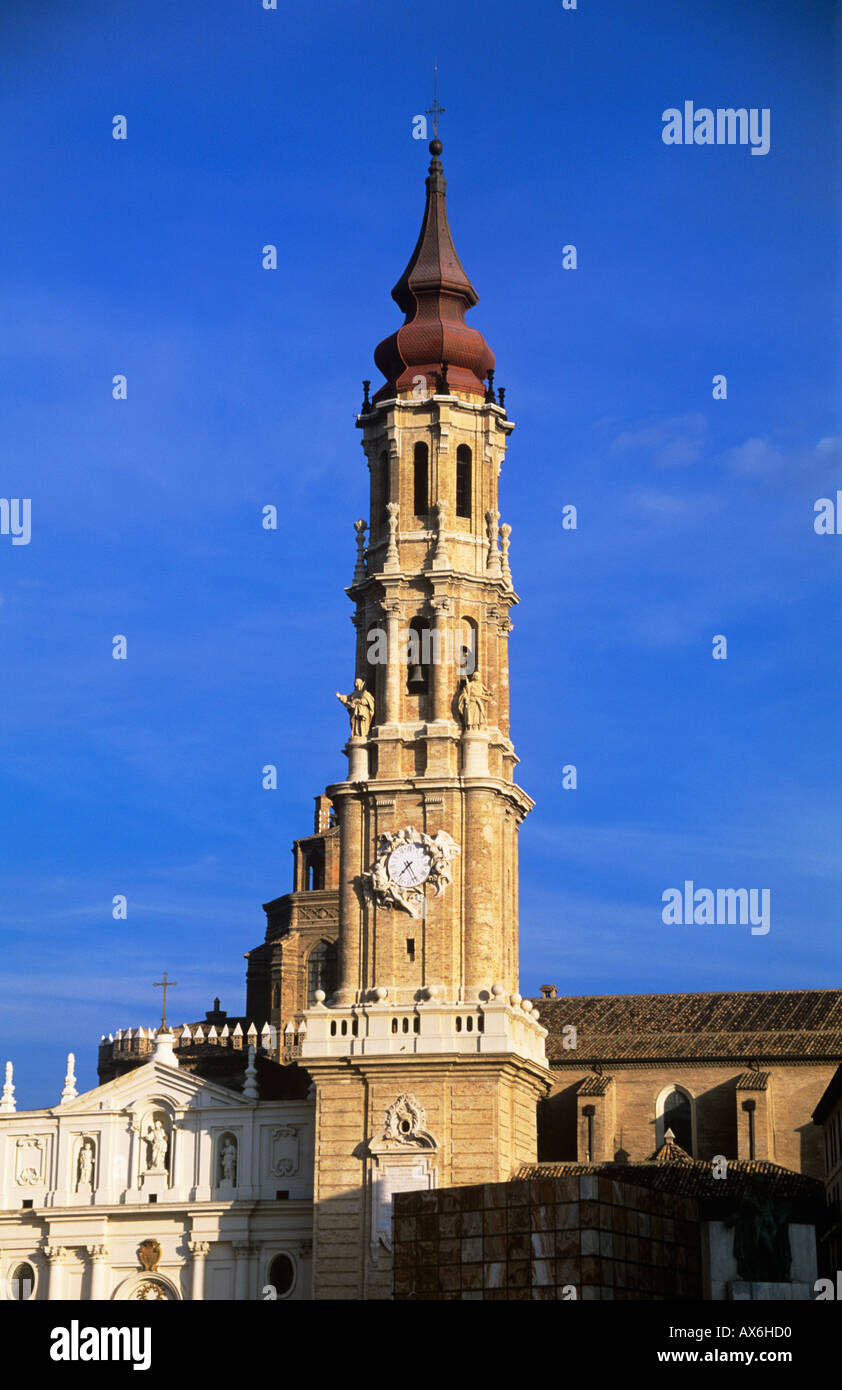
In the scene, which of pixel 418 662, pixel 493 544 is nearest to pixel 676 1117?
pixel 418 662

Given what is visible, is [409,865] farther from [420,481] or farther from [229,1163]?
[420,481]

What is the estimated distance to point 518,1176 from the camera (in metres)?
70.2

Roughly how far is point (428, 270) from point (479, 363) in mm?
3858

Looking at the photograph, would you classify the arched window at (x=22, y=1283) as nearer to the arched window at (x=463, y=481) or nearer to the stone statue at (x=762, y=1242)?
the stone statue at (x=762, y=1242)

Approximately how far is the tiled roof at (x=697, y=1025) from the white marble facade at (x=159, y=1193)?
12400 mm

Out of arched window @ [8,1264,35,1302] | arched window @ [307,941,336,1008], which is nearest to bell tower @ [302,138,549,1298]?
arched window @ [8,1264,35,1302]

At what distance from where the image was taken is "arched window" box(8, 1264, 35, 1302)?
76.2m

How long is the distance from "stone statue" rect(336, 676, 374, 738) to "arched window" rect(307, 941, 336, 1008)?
2463cm

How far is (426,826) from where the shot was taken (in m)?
72.7

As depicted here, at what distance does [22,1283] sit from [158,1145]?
6.59 m

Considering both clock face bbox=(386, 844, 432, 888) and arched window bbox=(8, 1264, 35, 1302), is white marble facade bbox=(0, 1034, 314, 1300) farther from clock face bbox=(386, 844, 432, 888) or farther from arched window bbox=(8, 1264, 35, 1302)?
clock face bbox=(386, 844, 432, 888)

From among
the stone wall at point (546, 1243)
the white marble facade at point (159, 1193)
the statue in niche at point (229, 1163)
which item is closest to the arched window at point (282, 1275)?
the white marble facade at point (159, 1193)

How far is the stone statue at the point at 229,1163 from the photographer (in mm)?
75000
